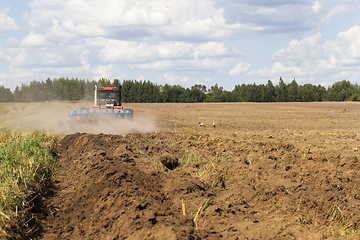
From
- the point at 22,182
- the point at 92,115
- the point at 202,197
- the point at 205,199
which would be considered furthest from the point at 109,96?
the point at 205,199

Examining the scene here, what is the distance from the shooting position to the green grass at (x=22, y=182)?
6.30 metres

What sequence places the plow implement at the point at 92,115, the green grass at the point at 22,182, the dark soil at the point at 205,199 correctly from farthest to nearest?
the plow implement at the point at 92,115
the green grass at the point at 22,182
the dark soil at the point at 205,199

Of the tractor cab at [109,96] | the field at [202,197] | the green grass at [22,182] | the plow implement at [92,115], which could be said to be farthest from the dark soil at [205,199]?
the tractor cab at [109,96]

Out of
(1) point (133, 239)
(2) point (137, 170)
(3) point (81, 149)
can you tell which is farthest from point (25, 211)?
(3) point (81, 149)

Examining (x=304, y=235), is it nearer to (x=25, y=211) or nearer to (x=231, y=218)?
(x=231, y=218)

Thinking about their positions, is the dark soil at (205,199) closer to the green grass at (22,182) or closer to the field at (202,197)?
the field at (202,197)

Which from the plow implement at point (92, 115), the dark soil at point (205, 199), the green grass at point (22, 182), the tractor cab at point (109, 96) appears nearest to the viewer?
the dark soil at point (205, 199)

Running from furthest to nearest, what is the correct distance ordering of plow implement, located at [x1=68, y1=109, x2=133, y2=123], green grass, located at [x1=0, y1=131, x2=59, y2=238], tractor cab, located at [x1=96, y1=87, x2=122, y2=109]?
tractor cab, located at [x1=96, y1=87, x2=122, y2=109] → plow implement, located at [x1=68, y1=109, x2=133, y2=123] → green grass, located at [x1=0, y1=131, x2=59, y2=238]

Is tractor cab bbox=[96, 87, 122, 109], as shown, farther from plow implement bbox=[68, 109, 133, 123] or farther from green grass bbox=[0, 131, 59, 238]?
green grass bbox=[0, 131, 59, 238]

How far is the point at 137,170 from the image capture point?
9.02 m

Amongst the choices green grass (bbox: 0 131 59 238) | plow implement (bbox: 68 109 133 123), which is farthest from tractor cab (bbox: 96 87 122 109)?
green grass (bbox: 0 131 59 238)

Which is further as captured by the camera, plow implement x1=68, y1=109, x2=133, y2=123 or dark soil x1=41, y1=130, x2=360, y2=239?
plow implement x1=68, y1=109, x2=133, y2=123

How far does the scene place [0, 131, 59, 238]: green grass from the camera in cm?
630

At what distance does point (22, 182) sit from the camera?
758 cm
